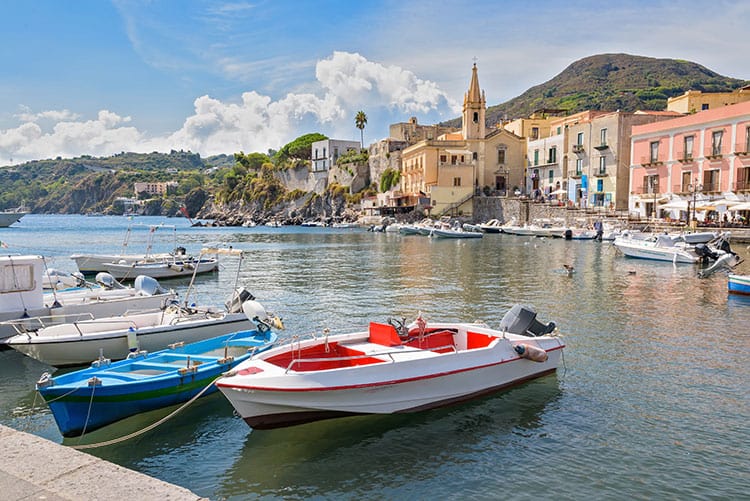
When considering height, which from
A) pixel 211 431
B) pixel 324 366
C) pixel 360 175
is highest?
pixel 360 175

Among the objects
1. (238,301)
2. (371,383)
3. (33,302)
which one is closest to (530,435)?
(371,383)

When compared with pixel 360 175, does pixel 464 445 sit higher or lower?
lower

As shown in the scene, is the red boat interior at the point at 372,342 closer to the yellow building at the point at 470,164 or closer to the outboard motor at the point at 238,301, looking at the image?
the outboard motor at the point at 238,301

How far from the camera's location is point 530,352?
11211 millimetres

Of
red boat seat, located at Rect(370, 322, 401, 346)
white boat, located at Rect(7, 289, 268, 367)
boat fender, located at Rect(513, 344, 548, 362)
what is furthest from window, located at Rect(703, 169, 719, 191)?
white boat, located at Rect(7, 289, 268, 367)

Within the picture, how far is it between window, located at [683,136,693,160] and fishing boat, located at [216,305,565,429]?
4592cm

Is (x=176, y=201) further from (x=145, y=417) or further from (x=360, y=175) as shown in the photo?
(x=145, y=417)

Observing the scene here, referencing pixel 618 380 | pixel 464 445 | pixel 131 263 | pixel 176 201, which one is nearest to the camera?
pixel 464 445

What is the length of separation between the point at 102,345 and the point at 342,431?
648 cm

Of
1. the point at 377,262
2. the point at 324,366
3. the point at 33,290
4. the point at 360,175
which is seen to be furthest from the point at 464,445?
the point at 360,175

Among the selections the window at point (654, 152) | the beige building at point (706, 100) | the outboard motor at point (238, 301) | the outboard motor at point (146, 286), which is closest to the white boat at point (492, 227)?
the window at point (654, 152)

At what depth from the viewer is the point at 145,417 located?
33.1 feet

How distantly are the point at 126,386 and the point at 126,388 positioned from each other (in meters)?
0.04

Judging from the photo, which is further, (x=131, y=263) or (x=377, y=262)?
(x=377, y=262)
